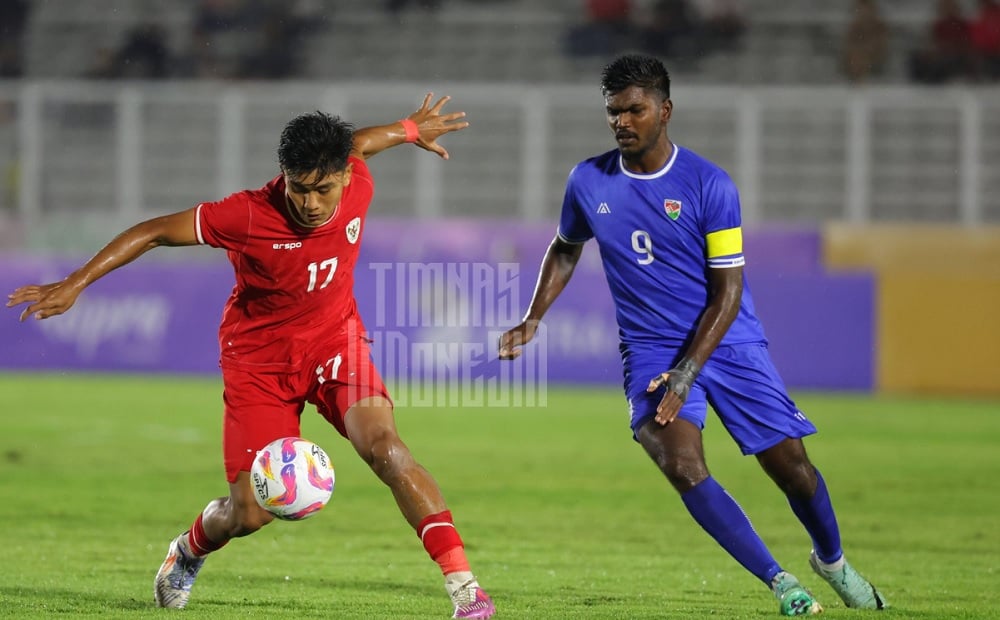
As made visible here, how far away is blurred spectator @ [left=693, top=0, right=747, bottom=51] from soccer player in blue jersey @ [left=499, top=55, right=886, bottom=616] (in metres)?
17.4

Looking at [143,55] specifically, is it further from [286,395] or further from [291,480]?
[291,480]

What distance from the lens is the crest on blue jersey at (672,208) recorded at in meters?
6.46

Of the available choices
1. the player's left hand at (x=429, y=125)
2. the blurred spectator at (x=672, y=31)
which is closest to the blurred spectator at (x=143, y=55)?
the blurred spectator at (x=672, y=31)

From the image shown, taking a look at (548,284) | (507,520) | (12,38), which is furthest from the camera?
(12,38)

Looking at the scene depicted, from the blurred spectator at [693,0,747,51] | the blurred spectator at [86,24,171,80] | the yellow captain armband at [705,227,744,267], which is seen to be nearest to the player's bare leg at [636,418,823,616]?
the yellow captain armband at [705,227,744,267]

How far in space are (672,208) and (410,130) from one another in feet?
5.53

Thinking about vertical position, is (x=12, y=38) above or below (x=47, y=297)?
above

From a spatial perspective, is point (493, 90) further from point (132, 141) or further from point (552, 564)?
point (552, 564)

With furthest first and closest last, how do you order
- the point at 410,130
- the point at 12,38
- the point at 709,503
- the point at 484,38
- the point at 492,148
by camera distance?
1. the point at 12,38
2. the point at 484,38
3. the point at 492,148
4. the point at 410,130
5. the point at 709,503

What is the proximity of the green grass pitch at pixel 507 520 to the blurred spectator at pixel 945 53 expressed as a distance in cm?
731

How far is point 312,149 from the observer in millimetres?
6016

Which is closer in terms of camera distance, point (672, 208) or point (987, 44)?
point (672, 208)

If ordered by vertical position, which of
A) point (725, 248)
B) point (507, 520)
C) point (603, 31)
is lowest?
point (507, 520)

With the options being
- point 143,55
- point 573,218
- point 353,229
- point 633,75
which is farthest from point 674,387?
point 143,55
